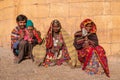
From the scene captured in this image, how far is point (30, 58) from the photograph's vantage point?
8438mm

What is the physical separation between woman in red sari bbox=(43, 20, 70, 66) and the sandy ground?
0.27 m

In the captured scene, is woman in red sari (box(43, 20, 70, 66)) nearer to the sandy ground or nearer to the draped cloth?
the draped cloth

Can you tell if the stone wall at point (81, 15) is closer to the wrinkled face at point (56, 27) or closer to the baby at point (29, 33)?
the baby at point (29, 33)

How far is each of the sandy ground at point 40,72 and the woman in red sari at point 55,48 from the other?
267 millimetres

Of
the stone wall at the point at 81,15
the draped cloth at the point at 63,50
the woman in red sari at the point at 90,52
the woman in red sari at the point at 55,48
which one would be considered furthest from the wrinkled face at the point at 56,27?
the stone wall at the point at 81,15

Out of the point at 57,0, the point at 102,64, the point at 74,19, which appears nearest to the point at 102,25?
the point at 74,19

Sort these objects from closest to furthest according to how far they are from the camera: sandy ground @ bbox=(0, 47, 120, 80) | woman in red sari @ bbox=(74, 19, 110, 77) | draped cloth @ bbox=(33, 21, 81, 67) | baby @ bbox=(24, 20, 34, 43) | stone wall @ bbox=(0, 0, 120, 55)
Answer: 1. sandy ground @ bbox=(0, 47, 120, 80)
2. woman in red sari @ bbox=(74, 19, 110, 77)
3. draped cloth @ bbox=(33, 21, 81, 67)
4. baby @ bbox=(24, 20, 34, 43)
5. stone wall @ bbox=(0, 0, 120, 55)

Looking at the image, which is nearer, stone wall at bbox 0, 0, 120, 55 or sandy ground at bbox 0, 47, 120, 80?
sandy ground at bbox 0, 47, 120, 80

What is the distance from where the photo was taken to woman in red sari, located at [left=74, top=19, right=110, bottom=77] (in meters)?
7.44

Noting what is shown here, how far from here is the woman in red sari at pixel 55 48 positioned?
805 cm

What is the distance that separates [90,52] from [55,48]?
1.00 metres

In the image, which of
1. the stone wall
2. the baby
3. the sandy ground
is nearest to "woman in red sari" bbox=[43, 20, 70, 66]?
the sandy ground

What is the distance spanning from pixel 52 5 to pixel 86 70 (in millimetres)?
2621

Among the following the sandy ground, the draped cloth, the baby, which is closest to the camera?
the sandy ground
